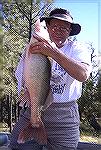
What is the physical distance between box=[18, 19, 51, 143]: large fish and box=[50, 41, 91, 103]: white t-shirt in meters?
0.10

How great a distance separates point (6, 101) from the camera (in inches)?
280

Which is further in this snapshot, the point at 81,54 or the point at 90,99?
the point at 90,99

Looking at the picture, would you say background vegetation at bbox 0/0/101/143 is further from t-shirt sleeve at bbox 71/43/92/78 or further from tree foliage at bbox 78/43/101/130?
t-shirt sleeve at bbox 71/43/92/78

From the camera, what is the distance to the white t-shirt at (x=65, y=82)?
166 centimetres

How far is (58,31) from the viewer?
167 centimetres

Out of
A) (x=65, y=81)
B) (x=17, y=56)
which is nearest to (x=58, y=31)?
(x=65, y=81)

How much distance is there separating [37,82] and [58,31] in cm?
27

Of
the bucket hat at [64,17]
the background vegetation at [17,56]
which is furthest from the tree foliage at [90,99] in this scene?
the bucket hat at [64,17]

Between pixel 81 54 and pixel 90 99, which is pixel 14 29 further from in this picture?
pixel 81 54

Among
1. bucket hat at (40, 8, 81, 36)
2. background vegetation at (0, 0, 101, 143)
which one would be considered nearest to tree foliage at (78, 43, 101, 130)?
background vegetation at (0, 0, 101, 143)

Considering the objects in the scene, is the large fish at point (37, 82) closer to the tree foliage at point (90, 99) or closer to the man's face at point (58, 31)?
the man's face at point (58, 31)

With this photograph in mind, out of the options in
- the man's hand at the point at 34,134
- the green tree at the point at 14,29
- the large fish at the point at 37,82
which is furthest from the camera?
the green tree at the point at 14,29

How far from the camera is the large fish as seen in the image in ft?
4.94

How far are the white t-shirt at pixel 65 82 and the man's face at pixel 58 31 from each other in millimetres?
34
